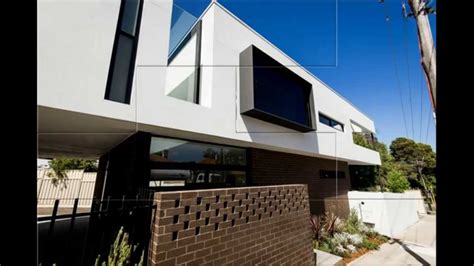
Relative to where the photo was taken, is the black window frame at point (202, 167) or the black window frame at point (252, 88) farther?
the black window frame at point (252, 88)

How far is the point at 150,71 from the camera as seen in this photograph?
3078 millimetres

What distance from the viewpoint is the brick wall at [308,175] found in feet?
19.0

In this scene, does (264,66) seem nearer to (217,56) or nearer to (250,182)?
(217,56)

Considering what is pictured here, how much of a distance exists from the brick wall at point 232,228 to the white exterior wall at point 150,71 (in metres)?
1.32

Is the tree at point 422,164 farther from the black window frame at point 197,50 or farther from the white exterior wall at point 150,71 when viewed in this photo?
the black window frame at point 197,50

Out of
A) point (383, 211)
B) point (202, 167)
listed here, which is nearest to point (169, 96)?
point (202, 167)

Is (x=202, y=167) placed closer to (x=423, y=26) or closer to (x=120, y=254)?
(x=120, y=254)

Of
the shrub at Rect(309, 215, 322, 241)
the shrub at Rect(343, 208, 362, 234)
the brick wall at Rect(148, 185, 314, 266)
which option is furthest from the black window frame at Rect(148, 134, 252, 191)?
the shrub at Rect(343, 208, 362, 234)

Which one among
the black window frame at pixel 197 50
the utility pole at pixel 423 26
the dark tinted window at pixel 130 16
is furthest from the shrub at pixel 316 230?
the dark tinted window at pixel 130 16

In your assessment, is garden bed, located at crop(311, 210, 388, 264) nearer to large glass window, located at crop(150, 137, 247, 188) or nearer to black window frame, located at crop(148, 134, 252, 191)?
black window frame, located at crop(148, 134, 252, 191)

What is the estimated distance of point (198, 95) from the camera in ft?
13.7

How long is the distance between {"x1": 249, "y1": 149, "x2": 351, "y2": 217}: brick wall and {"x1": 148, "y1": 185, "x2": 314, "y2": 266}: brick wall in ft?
4.75

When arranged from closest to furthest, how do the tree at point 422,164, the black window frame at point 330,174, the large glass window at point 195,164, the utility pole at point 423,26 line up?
the tree at point 422,164, the utility pole at point 423,26, the large glass window at point 195,164, the black window frame at point 330,174
